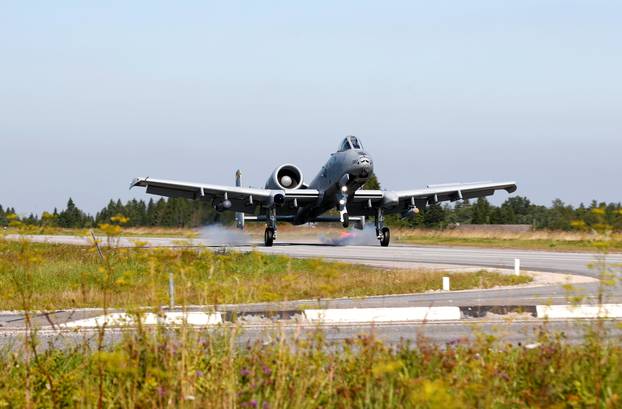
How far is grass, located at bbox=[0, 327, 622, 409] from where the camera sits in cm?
595

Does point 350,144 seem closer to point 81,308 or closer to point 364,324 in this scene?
point 81,308

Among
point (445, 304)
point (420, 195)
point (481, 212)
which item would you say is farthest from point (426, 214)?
point (445, 304)

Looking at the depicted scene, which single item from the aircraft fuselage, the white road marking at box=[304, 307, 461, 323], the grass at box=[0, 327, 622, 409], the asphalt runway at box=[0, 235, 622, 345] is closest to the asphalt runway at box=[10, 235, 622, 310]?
the asphalt runway at box=[0, 235, 622, 345]

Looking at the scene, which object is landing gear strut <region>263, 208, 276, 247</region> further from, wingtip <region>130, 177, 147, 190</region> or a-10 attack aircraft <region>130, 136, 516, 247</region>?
wingtip <region>130, 177, 147, 190</region>

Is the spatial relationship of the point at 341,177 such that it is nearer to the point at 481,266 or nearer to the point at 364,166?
the point at 364,166

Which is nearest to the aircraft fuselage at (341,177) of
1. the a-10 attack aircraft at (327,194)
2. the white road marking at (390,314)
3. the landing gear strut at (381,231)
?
the a-10 attack aircraft at (327,194)

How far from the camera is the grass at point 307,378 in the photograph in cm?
595

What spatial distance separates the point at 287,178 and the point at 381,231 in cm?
550

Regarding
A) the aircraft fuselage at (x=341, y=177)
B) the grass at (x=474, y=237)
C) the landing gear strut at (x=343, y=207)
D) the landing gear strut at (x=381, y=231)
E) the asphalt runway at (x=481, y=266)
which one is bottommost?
the asphalt runway at (x=481, y=266)

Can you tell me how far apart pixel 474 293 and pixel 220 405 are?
13394 mm

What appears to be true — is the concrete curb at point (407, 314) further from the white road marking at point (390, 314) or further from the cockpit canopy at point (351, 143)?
the cockpit canopy at point (351, 143)

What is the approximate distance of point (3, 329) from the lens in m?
12.8

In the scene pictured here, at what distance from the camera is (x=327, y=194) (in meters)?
40.2

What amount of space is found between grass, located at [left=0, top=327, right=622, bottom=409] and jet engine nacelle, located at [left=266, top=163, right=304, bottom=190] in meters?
35.4
